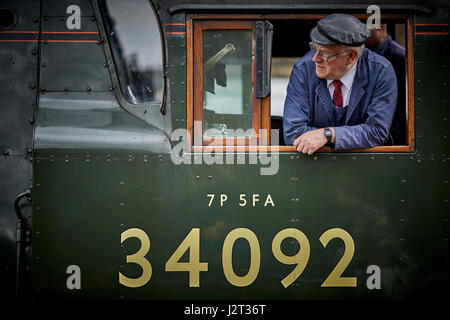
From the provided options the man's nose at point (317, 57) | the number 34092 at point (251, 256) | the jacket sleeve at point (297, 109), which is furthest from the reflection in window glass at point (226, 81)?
the number 34092 at point (251, 256)

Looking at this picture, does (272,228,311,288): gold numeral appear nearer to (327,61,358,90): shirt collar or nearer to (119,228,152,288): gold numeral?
(119,228,152,288): gold numeral

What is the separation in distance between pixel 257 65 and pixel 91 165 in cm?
117

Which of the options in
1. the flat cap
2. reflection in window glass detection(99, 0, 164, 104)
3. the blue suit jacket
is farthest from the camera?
reflection in window glass detection(99, 0, 164, 104)

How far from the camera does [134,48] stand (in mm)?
3027

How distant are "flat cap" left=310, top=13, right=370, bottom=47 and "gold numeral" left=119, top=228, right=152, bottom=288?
5.09ft

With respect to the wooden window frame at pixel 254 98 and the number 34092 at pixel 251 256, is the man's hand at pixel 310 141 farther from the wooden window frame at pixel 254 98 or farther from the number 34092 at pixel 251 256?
Answer: the number 34092 at pixel 251 256

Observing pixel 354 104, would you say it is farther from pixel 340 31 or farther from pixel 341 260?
pixel 341 260

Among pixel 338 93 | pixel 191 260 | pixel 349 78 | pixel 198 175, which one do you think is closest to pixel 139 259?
pixel 191 260

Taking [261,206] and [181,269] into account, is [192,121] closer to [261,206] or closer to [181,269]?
A: [261,206]

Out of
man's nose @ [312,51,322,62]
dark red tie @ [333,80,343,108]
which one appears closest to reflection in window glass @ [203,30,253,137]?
man's nose @ [312,51,322,62]

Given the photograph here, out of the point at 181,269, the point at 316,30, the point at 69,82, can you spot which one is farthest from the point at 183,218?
the point at 316,30

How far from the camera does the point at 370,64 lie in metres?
3.01

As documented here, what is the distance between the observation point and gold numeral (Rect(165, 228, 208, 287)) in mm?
2908
